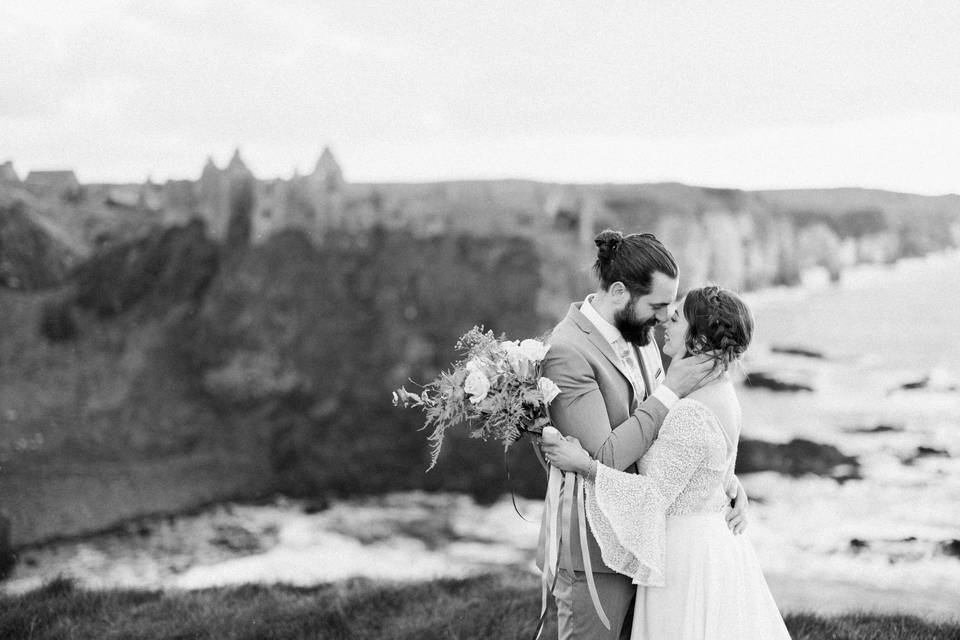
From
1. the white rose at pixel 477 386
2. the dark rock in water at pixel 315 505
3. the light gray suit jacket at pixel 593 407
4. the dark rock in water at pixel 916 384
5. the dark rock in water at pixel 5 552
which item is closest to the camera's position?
the white rose at pixel 477 386

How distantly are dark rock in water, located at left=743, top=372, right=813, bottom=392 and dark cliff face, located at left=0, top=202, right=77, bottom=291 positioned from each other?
547 centimetres

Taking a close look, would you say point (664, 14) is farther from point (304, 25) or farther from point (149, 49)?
point (149, 49)

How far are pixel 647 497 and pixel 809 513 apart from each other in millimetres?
3595

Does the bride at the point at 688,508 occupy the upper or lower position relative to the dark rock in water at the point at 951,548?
upper

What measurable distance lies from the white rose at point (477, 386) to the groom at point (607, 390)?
31 centimetres

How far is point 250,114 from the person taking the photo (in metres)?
7.15

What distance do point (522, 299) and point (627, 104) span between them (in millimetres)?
1709

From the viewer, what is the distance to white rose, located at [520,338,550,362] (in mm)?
2908

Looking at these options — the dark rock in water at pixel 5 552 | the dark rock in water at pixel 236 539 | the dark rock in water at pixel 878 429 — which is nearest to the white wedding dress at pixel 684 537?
the dark rock in water at pixel 878 429

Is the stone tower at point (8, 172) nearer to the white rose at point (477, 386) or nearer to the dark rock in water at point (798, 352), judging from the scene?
the white rose at point (477, 386)

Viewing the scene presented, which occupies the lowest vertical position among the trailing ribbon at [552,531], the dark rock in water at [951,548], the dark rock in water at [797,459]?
the dark rock in water at [951,548]

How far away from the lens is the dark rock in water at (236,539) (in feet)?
21.9

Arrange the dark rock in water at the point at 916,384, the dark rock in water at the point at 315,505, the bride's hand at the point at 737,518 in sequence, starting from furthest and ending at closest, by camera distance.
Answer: the dark rock in water at the point at 315,505, the dark rock in water at the point at 916,384, the bride's hand at the point at 737,518

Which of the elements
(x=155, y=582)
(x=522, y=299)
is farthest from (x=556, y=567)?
(x=155, y=582)
